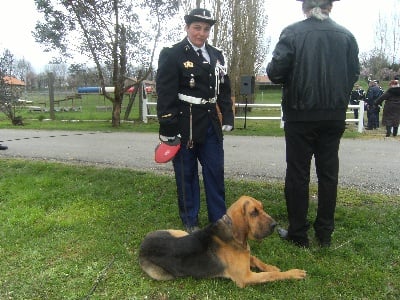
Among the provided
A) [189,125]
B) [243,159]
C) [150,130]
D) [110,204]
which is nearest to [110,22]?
[150,130]

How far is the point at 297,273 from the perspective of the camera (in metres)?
3.32

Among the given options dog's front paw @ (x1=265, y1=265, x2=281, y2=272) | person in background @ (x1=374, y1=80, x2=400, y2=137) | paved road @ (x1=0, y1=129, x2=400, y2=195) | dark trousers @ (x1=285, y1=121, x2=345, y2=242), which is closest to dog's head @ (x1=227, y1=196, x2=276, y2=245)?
dog's front paw @ (x1=265, y1=265, x2=281, y2=272)

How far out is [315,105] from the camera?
3.44m

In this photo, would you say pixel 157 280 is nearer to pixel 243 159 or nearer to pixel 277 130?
pixel 243 159

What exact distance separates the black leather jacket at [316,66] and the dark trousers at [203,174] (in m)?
0.99

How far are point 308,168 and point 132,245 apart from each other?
194 centimetres

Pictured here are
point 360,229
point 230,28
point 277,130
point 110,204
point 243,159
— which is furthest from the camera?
point 230,28

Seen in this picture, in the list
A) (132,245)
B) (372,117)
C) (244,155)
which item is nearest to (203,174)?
(132,245)

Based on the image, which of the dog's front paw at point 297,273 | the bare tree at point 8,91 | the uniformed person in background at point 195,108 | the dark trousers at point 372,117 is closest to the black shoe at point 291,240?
the dog's front paw at point 297,273

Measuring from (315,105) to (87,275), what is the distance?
8.24 feet

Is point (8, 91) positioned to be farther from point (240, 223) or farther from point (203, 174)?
point (240, 223)

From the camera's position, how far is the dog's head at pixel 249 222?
314cm

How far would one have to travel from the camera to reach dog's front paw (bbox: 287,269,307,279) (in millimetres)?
3299

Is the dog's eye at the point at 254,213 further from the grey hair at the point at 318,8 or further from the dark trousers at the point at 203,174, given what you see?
the grey hair at the point at 318,8
